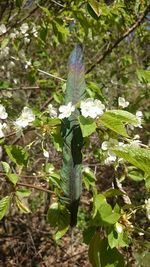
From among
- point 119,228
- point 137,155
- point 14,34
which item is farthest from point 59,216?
point 14,34

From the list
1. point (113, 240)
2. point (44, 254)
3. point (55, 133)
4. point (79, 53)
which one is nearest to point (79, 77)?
point (79, 53)

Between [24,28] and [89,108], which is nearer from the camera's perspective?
[89,108]

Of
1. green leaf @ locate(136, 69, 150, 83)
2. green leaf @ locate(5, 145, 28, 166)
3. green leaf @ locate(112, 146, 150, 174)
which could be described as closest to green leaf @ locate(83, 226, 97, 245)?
green leaf @ locate(5, 145, 28, 166)

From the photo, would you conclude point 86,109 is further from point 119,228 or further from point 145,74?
point 145,74

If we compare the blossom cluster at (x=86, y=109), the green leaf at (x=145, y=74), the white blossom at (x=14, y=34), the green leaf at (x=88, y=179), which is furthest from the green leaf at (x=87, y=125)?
the white blossom at (x=14, y=34)

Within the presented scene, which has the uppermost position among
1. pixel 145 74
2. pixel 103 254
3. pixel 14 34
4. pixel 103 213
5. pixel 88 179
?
pixel 14 34

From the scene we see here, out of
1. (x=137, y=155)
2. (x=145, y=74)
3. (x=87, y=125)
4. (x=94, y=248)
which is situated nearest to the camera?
(x=137, y=155)

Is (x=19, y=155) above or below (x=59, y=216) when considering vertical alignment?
above
